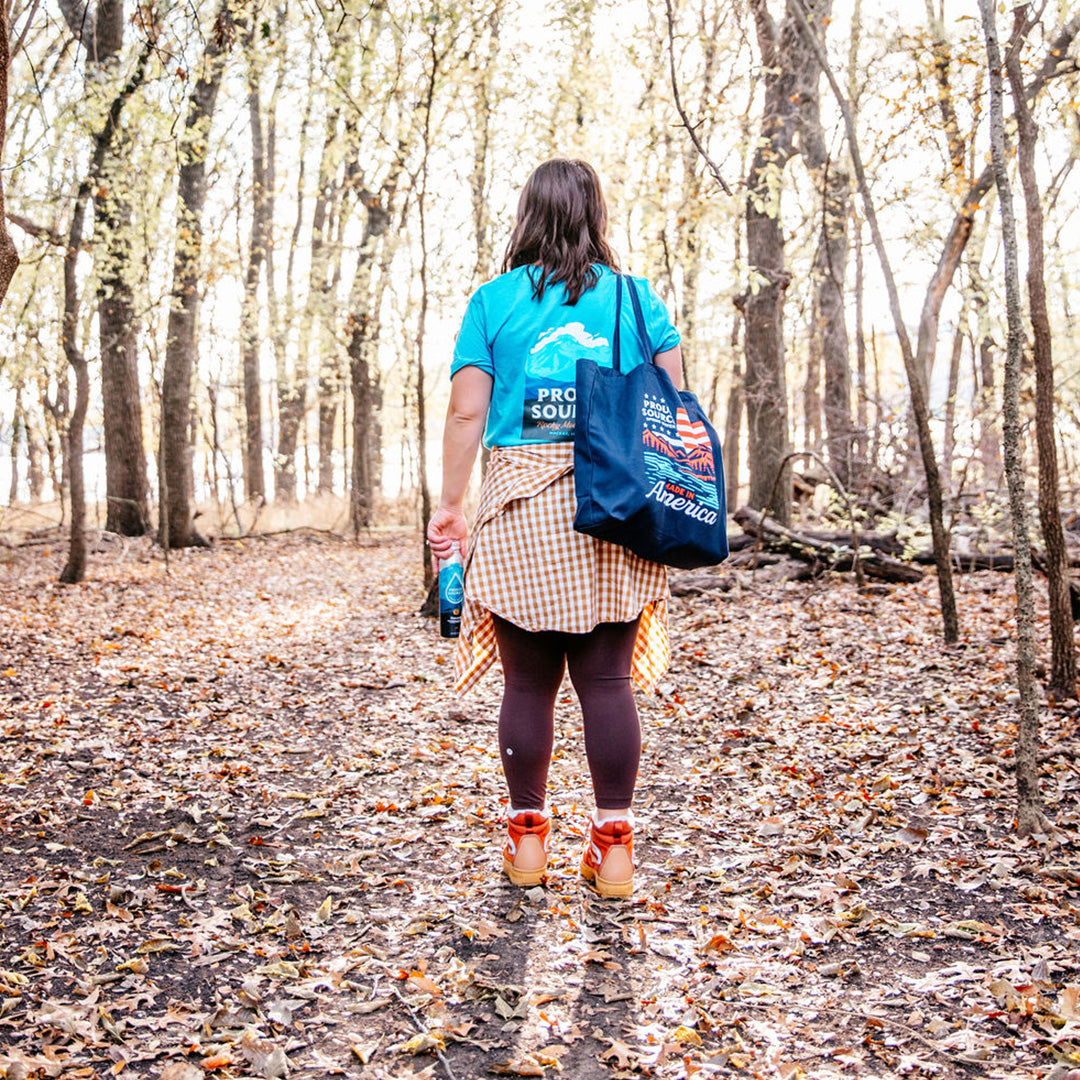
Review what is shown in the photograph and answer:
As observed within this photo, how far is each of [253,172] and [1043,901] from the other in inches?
707

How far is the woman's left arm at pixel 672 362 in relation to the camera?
2.71 metres

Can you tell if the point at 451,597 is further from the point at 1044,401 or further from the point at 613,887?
the point at 1044,401

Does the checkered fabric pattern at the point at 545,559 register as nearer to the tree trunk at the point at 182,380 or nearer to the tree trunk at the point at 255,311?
the tree trunk at the point at 182,380

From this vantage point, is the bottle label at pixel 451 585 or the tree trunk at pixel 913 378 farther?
the tree trunk at pixel 913 378

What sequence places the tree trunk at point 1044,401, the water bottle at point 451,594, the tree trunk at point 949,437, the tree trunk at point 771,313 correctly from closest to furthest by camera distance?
the water bottle at point 451,594 < the tree trunk at point 1044,401 < the tree trunk at point 949,437 < the tree trunk at point 771,313

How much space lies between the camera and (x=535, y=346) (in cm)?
257

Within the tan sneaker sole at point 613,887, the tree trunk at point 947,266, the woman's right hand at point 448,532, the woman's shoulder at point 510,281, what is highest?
the tree trunk at point 947,266

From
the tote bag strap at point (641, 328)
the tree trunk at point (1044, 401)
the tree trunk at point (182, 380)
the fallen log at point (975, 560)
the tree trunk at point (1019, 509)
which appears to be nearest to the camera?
the tote bag strap at point (641, 328)

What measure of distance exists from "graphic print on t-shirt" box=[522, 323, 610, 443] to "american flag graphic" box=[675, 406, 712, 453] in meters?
0.27

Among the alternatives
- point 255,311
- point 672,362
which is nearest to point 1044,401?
point 672,362

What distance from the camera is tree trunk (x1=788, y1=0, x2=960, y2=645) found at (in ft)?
15.4

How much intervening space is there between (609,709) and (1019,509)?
1591mm

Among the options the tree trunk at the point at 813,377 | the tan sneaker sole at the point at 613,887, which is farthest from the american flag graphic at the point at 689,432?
the tree trunk at the point at 813,377

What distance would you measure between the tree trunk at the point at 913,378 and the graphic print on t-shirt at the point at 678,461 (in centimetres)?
270
